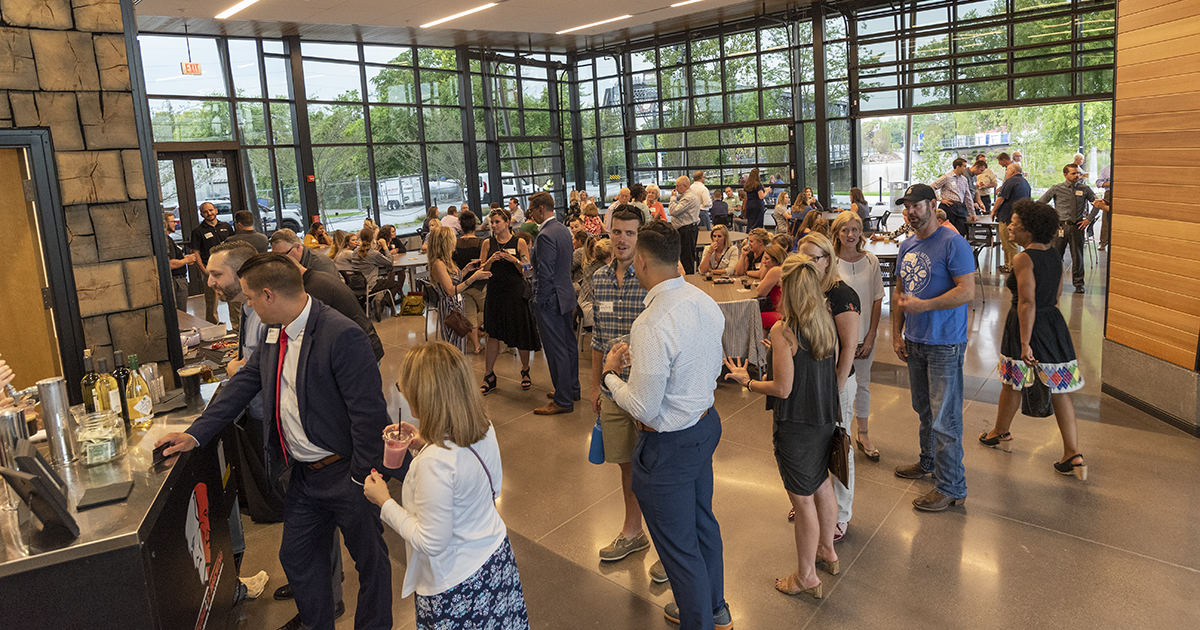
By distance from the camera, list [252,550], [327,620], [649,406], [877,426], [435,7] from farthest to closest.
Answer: [435,7]
[877,426]
[252,550]
[327,620]
[649,406]

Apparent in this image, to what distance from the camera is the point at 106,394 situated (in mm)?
2922

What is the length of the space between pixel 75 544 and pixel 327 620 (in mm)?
1204

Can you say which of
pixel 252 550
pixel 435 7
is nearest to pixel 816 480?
pixel 252 550

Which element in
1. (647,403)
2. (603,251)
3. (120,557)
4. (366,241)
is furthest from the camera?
(366,241)

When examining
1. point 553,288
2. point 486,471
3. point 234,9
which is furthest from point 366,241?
point 486,471

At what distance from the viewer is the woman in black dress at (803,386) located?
308 centimetres

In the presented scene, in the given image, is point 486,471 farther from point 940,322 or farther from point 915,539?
point 940,322

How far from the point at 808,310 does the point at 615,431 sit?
99 centimetres

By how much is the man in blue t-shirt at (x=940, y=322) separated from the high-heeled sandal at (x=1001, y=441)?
3.00 ft

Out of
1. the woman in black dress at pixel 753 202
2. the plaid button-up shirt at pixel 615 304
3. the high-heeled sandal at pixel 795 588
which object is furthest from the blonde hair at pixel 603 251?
the woman in black dress at pixel 753 202

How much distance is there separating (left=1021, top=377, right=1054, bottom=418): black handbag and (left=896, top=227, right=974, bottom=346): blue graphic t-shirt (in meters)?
0.70

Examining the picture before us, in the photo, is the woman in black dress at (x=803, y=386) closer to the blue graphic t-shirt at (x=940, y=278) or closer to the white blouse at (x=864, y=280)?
the blue graphic t-shirt at (x=940, y=278)

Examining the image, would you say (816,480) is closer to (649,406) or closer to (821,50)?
(649,406)

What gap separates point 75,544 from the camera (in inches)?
80.1
